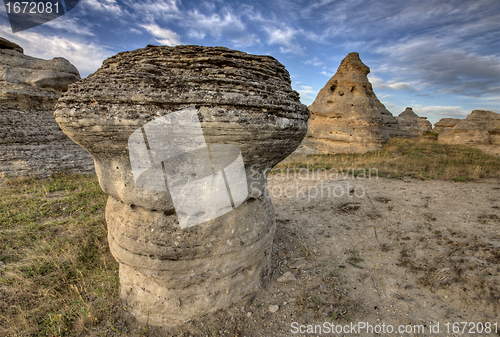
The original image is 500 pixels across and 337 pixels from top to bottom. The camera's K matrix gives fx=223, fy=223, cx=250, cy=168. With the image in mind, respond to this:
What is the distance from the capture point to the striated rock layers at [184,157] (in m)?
1.76

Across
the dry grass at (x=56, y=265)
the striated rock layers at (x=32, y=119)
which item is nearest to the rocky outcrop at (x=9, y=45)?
the striated rock layers at (x=32, y=119)

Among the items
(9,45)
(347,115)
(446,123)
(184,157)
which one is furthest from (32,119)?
(446,123)

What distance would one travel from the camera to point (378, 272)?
111 inches

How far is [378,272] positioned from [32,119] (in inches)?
375

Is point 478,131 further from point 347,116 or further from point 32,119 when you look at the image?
point 32,119

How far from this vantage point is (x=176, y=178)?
1.96 m

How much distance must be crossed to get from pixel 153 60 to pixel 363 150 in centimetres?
1290

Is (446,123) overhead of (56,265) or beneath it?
overhead

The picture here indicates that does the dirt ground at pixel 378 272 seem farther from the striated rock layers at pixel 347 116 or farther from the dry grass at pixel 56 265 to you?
the striated rock layers at pixel 347 116

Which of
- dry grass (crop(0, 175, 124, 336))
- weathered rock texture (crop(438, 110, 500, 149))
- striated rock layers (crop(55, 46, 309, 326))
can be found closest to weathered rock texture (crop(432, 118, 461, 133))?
weathered rock texture (crop(438, 110, 500, 149))

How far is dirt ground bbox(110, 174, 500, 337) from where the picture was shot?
2107 millimetres

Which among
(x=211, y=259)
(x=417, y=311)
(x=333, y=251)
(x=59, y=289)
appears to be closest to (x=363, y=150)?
(x=333, y=251)

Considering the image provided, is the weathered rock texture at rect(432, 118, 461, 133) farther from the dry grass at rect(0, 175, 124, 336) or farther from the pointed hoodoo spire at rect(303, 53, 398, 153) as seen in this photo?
the dry grass at rect(0, 175, 124, 336)

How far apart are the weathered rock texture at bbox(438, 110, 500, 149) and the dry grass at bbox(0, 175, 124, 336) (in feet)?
70.1
